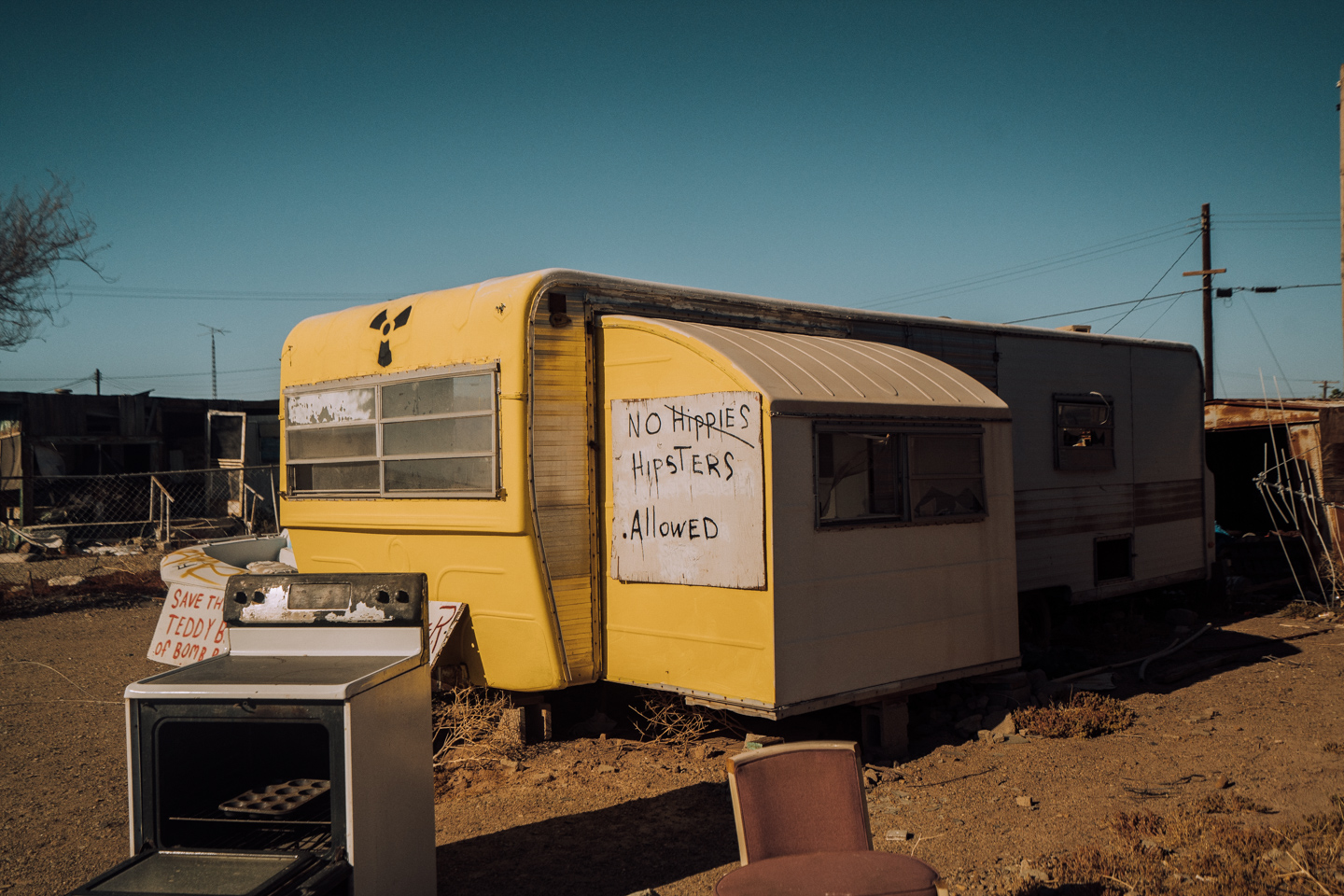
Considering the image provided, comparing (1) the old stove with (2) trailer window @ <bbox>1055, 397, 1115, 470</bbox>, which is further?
(2) trailer window @ <bbox>1055, 397, 1115, 470</bbox>

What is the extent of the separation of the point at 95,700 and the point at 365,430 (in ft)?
11.1

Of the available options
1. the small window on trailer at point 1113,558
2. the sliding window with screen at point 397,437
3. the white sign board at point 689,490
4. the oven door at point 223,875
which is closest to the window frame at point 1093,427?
the small window on trailer at point 1113,558

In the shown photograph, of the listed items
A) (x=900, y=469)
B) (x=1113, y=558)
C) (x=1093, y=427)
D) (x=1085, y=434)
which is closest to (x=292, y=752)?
(x=900, y=469)

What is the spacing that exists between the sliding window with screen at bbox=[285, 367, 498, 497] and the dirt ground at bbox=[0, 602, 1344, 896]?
6.31 feet

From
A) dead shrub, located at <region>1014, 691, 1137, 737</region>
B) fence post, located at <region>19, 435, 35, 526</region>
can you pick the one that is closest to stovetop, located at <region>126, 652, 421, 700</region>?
dead shrub, located at <region>1014, 691, 1137, 737</region>

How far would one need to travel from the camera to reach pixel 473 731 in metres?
6.40

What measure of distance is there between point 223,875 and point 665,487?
10.7 feet

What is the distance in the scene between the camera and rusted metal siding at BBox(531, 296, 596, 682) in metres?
6.03

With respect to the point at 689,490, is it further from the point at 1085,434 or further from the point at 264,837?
the point at 1085,434

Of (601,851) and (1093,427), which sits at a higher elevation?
(1093,427)

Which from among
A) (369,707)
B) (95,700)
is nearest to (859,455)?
(369,707)

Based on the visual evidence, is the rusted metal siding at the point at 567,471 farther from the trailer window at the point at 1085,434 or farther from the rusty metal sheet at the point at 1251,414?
the rusty metal sheet at the point at 1251,414

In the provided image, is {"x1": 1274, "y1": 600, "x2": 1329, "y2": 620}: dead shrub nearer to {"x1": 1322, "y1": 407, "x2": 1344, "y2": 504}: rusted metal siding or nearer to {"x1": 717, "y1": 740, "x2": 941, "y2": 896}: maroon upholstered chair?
{"x1": 1322, "y1": 407, "x2": 1344, "y2": 504}: rusted metal siding

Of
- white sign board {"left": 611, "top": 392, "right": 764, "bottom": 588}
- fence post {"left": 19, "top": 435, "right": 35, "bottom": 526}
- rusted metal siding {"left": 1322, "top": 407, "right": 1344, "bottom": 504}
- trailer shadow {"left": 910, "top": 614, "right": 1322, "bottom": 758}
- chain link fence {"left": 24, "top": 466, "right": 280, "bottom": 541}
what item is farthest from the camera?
fence post {"left": 19, "top": 435, "right": 35, "bottom": 526}
